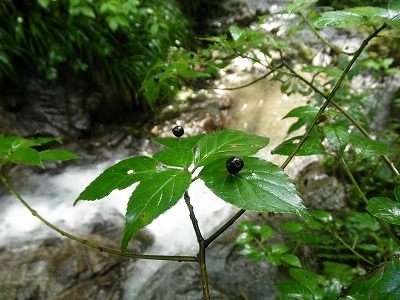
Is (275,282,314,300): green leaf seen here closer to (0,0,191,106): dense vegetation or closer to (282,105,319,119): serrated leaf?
(282,105,319,119): serrated leaf

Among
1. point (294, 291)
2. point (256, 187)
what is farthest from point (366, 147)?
point (294, 291)

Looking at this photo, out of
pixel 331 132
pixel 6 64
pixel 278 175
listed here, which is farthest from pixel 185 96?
pixel 278 175

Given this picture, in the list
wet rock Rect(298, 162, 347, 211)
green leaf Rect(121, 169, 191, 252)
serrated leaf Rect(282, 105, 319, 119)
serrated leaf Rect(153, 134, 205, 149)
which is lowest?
wet rock Rect(298, 162, 347, 211)

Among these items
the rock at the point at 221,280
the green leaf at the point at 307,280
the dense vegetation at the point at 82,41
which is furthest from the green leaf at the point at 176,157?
the dense vegetation at the point at 82,41

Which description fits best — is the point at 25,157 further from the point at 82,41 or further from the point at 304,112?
the point at 82,41

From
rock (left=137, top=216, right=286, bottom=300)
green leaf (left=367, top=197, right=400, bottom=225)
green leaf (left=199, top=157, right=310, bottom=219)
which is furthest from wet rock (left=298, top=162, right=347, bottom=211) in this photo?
green leaf (left=199, top=157, right=310, bottom=219)

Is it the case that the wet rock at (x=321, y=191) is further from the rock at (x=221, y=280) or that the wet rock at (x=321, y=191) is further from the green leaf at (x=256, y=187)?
the green leaf at (x=256, y=187)
